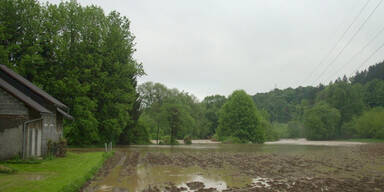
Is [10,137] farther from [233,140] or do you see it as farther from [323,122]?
[323,122]

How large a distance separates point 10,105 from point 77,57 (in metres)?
21.0

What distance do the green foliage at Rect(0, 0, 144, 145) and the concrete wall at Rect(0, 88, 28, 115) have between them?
13763 mm

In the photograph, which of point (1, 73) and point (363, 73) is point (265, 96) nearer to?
point (363, 73)

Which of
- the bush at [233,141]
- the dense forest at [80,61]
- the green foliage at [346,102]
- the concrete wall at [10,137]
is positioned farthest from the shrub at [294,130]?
the concrete wall at [10,137]

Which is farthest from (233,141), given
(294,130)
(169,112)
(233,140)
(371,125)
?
(294,130)

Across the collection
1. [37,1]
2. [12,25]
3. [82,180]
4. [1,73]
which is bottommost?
[82,180]

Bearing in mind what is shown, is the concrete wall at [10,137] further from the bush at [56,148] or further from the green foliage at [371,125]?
the green foliage at [371,125]

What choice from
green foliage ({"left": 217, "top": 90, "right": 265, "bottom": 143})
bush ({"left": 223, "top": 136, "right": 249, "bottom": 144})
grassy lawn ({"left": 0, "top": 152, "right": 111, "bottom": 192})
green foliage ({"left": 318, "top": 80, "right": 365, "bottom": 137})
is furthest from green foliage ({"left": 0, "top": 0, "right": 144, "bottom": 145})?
green foliage ({"left": 318, "top": 80, "right": 365, "bottom": 137})

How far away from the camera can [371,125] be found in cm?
9744

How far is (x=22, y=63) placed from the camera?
115 ft

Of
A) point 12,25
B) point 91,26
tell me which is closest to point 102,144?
point 91,26

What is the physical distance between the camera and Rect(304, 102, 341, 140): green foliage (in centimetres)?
10869

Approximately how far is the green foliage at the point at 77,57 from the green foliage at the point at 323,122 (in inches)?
3129

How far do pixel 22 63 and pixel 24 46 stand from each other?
240cm
